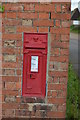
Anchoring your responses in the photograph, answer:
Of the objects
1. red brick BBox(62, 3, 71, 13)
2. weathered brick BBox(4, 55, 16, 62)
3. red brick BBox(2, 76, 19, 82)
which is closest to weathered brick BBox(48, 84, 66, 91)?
red brick BBox(2, 76, 19, 82)

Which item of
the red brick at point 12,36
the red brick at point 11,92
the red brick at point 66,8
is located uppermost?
the red brick at point 66,8

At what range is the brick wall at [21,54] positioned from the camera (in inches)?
83.7

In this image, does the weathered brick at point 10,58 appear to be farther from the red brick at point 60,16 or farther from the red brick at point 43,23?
the red brick at point 60,16

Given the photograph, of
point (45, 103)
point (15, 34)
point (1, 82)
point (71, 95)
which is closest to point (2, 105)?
point (1, 82)

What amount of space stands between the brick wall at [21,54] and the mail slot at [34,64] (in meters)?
0.05

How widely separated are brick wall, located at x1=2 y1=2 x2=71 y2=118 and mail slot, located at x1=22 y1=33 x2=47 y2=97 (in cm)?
5

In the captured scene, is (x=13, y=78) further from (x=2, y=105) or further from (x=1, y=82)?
(x=2, y=105)

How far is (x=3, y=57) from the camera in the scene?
7.21ft

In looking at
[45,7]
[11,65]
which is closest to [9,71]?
[11,65]

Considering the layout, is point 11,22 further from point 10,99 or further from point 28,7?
point 10,99

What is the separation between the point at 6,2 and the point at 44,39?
0.57m

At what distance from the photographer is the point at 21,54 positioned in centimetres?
218

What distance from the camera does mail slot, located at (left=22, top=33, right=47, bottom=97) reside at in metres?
2.15

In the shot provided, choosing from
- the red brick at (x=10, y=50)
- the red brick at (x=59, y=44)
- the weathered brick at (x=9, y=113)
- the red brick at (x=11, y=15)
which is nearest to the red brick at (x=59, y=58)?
the red brick at (x=59, y=44)
